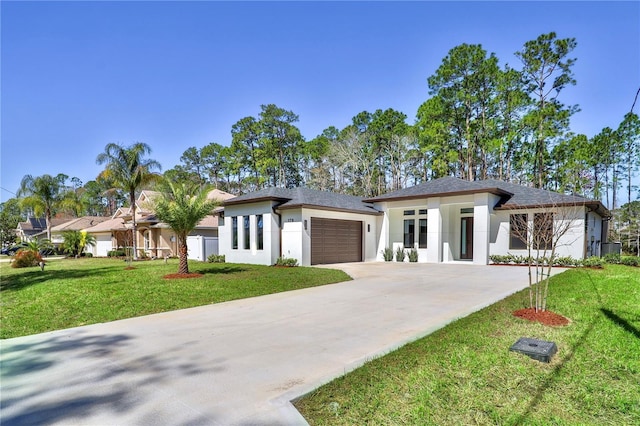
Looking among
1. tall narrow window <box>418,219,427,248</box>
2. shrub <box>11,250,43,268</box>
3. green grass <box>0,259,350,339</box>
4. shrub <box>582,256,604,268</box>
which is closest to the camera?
green grass <box>0,259,350,339</box>

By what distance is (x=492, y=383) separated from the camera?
11.9ft

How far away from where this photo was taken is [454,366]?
4.03 m

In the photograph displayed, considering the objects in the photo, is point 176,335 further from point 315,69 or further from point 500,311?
point 315,69

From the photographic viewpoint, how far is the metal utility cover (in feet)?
13.9

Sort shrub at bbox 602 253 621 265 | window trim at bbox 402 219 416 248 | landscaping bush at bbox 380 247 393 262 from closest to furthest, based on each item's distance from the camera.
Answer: shrub at bbox 602 253 621 265, window trim at bbox 402 219 416 248, landscaping bush at bbox 380 247 393 262

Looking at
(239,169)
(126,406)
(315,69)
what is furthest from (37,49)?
(239,169)

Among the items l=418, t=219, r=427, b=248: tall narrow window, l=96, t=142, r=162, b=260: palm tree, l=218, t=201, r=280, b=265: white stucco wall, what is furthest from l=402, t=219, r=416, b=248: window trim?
l=96, t=142, r=162, b=260: palm tree

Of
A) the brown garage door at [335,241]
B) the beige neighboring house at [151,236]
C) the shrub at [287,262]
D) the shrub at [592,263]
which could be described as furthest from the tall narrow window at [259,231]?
the shrub at [592,263]

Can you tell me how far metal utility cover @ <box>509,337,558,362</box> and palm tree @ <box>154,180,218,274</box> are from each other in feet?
36.2

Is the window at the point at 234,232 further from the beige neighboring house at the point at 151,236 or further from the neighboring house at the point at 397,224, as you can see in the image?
the beige neighboring house at the point at 151,236

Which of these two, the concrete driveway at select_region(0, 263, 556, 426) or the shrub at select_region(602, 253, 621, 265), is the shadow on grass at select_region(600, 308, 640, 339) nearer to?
the concrete driveway at select_region(0, 263, 556, 426)

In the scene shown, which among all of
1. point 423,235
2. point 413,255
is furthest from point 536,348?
point 423,235

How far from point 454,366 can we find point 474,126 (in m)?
30.3

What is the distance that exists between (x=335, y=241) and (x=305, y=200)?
10.8 feet
